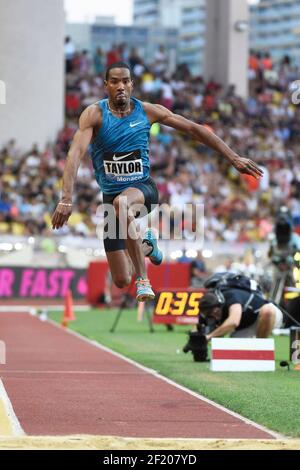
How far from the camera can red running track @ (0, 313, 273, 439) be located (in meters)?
7.97

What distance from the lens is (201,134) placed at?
10469mm

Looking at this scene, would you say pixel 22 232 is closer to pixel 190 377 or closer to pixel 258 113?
pixel 258 113

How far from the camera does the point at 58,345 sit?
1638 centimetres

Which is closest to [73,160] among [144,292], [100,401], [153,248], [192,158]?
[144,292]

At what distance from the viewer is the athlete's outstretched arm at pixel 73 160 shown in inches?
369

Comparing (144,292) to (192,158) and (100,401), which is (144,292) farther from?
(192,158)

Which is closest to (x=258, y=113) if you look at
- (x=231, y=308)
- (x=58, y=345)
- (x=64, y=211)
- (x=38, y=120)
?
(x=38, y=120)

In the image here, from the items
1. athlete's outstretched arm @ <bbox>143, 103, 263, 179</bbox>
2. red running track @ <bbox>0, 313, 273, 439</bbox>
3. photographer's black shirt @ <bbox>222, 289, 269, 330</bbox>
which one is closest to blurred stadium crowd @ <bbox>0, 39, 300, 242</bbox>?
red running track @ <bbox>0, 313, 273, 439</bbox>

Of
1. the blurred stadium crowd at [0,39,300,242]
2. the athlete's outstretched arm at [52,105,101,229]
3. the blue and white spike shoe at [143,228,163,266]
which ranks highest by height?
the athlete's outstretched arm at [52,105,101,229]

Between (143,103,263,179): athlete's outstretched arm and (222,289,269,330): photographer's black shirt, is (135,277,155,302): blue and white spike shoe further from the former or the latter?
(222,289,269,330): photographer's black shirt

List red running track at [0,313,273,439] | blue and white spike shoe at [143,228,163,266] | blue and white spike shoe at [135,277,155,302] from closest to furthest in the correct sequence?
red running track at [0,313,273,439] → blue and white spike shoe at [135,277,155,302] → blue and white spike shoe at [143,228,163,266]

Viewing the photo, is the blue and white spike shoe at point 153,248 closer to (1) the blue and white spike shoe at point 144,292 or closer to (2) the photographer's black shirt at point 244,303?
(1) the blue and white spike shoe at point 144,292

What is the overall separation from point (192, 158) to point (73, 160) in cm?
2425

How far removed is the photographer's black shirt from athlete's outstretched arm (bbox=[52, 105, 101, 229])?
3.83 meters
